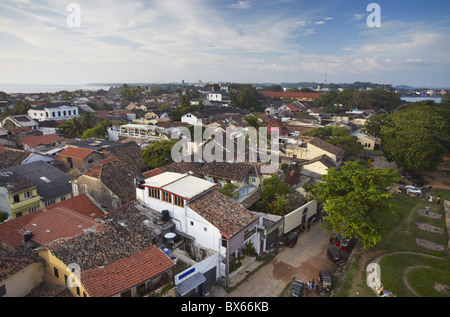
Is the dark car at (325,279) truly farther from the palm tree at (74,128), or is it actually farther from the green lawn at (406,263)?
the palm tree at (74,128)

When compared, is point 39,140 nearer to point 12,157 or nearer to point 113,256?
point 12,157

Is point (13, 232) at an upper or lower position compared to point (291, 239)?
upper

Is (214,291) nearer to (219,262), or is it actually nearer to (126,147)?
(219,262)

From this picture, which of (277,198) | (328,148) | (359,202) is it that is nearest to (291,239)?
(277,198)

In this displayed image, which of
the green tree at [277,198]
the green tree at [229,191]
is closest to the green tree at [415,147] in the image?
the green tree at [277,198]
